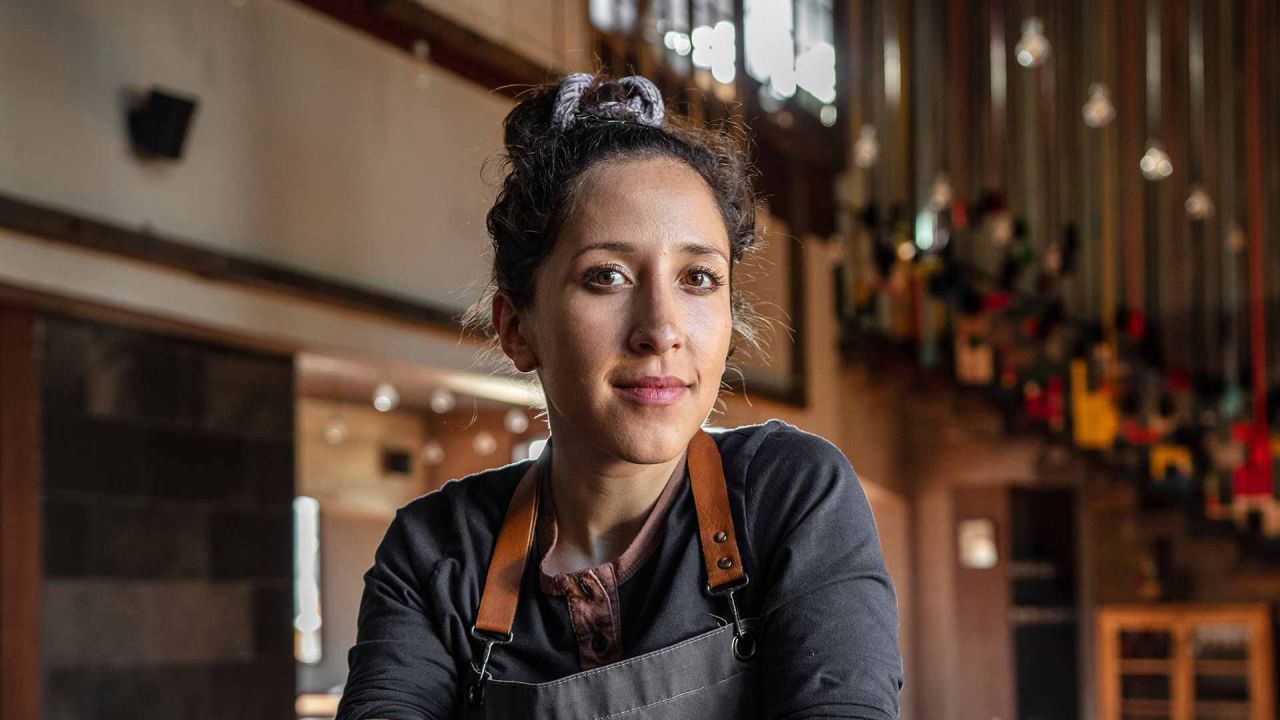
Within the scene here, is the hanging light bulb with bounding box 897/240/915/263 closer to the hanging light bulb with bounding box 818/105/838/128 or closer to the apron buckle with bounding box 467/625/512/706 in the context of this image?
the hanging light bulb with bounding box 818/105/838/128

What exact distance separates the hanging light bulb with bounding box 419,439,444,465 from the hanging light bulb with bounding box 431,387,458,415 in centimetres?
188

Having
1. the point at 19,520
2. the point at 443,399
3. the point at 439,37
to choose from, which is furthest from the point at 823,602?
the point at 443,399

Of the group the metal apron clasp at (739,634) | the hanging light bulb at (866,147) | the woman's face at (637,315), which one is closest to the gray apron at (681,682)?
the metal apron clasp at (739,634)

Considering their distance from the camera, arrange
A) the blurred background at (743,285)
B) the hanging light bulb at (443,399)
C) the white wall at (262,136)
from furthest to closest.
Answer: the hanging light bulb at (443,399)
the blurred background at (743,285)
the white wall at (262,136)

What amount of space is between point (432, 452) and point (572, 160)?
11.7 metres

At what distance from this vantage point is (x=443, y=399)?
33.4 ft

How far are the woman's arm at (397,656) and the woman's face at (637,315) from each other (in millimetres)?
250

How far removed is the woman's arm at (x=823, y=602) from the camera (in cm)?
136

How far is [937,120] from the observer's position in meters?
14.9

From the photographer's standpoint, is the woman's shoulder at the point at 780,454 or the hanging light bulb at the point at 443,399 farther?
the hanging light bulb at the point at 443,399

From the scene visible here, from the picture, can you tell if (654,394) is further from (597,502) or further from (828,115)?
(828,115)

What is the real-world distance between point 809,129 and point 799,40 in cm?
74

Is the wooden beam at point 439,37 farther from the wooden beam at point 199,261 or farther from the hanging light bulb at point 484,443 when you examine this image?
the hanging light bulb at point 484,443

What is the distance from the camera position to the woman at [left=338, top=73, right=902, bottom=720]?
Answer: 4.63ft
